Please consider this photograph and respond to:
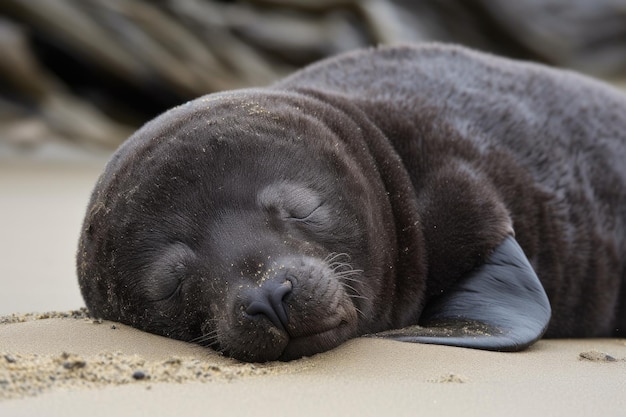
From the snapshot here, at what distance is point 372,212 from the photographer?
13.2 feet

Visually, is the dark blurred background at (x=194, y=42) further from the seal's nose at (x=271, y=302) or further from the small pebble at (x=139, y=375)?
the small pebble at (x=139, y=375)

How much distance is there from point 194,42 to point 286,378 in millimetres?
9869

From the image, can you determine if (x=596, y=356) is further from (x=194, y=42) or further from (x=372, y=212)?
(x=194, y=42)

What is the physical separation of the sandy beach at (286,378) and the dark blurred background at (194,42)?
8.21m

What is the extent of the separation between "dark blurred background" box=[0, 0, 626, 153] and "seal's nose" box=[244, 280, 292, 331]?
9.21 metres

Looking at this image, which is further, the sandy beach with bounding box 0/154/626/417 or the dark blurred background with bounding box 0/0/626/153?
the dark blurred background with bounding box 0/0/626/153

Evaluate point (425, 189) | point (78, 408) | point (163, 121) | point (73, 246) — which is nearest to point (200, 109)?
point (163, 121)

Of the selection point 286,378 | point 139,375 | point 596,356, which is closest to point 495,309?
point 596,356

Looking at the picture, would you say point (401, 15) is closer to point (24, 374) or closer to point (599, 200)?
point (599, 200)

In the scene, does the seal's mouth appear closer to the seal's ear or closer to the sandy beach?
the sandy beach

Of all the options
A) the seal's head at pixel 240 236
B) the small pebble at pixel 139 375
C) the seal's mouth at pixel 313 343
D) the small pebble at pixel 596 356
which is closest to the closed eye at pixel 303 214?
the seal's head at pixel 240 236

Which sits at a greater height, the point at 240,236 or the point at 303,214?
the point at 303,214

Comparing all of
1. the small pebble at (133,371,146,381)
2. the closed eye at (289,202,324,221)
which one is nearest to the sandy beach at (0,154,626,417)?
the small pebble at (133,371,146,381)

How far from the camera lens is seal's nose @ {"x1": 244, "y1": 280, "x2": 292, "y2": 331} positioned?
127 inches
